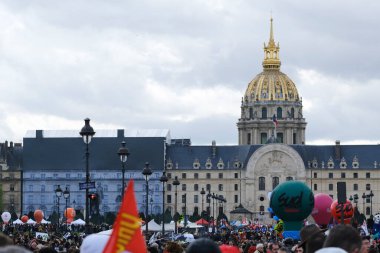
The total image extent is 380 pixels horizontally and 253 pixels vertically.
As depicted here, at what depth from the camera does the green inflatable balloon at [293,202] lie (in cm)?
2516

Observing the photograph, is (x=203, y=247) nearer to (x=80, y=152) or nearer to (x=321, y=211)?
(x=321, y=211)

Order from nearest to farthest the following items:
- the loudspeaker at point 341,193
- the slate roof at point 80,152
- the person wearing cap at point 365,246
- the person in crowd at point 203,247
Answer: the person in crowd at point 203,247 < the person wearing cap at point 365,246 < the loudspeaker at point 341,193 < the slate roof at point 80,152

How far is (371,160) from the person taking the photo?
16612cm

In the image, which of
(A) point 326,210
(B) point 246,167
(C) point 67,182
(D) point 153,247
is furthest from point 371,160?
(D) point 153,247

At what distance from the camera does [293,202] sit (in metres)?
25.4

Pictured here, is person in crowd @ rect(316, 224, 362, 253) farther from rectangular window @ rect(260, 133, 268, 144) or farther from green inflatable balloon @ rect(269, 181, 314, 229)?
rectangular window @ rect(260, 133, 268, 144)

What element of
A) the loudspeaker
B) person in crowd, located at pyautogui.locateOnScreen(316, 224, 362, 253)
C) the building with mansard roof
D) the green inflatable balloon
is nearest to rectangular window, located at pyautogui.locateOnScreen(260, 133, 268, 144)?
the building with mansard roof

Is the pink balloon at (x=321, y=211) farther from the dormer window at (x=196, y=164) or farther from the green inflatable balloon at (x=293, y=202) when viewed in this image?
the dormer window at (x=196, y=164)

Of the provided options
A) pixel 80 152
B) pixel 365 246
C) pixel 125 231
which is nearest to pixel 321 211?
pixel 365 246

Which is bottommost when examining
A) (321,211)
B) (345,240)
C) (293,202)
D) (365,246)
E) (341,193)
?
(365,246)

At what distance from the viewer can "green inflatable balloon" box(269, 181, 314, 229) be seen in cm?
2516

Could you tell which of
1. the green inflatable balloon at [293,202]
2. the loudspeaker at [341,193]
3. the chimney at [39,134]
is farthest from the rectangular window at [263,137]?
Result: the loudspeaker at [341,193]

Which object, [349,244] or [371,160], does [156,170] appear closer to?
[371,160]

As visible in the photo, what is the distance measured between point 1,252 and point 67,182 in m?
156
